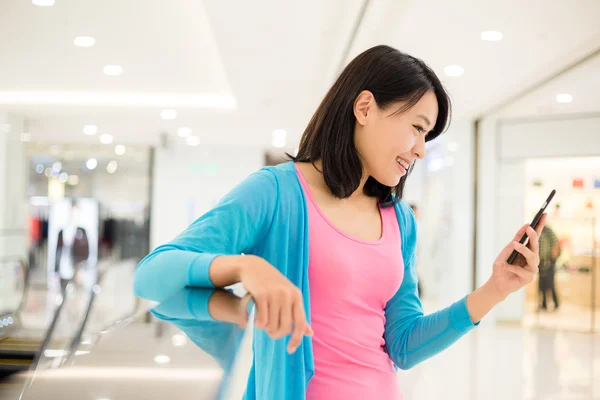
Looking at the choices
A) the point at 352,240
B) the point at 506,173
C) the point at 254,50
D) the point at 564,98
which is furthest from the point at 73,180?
the point at 352,240

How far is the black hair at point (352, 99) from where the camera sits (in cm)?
117

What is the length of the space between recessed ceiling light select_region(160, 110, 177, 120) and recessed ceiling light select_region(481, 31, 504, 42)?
22.4 feet

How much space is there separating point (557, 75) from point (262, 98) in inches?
186

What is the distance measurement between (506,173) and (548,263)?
5.35 feet

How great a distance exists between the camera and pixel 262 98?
1030cm

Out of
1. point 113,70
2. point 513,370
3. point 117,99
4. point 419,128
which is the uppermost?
point 113,70

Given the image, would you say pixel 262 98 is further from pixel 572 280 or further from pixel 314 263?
pixel 314 263

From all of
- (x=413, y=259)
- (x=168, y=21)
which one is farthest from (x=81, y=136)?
(x=413, y=259)

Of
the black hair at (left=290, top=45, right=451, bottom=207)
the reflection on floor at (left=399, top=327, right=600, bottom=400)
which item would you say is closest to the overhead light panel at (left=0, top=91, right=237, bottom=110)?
the reflection on floor at (left=399, top=327, right=600, bottom=400)

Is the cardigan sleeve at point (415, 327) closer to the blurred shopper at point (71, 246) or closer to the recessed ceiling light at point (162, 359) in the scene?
the recessed ceiling light at point (162, 359)

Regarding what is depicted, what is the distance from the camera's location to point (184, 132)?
14117mm

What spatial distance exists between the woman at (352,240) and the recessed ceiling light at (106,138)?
13996 millimetres

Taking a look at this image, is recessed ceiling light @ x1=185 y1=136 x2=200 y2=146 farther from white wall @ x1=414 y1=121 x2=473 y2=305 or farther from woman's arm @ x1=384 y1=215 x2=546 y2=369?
woman's arm @ x1=384 y1=215 x2=546 y2=369

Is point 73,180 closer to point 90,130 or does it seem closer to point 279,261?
point 90,130
